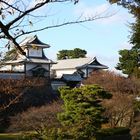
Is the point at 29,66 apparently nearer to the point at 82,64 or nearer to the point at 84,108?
the point at 82,64

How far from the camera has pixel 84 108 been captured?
22141 mm

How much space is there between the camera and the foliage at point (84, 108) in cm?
2156

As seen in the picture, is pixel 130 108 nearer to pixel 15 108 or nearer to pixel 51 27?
pixel 15 108

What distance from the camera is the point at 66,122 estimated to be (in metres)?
21.8

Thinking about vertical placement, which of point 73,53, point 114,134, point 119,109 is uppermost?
point 73,53

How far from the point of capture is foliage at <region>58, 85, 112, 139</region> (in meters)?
21.6

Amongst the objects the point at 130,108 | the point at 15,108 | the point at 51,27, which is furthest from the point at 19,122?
the point at 51,27

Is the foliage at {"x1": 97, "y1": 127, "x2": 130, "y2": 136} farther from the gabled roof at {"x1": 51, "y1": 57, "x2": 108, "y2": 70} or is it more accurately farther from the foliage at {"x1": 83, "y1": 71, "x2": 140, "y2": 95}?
the gabled roof at {"x1": 51, "y1": 57, "x2": 108, "y2": 70}

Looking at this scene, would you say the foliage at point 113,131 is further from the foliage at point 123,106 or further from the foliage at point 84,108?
the foliage at point 84,108

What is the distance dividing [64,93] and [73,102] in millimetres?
780

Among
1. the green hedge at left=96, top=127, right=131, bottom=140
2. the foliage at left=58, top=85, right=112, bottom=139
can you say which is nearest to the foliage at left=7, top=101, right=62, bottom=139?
the foliage at left=58, top=85, right=112, bottom=139

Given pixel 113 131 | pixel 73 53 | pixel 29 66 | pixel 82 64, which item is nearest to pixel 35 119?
pixel 113 131

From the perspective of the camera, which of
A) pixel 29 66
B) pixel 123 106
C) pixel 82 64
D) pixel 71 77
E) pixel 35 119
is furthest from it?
pixel 82 64

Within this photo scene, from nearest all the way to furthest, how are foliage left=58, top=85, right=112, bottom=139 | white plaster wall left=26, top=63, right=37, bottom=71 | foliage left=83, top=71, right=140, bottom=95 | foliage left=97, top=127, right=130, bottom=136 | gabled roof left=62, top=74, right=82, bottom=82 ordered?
1. foliage left=58, top=85, right=112, bottom=139
2. foliage left=97, top=127, right=130, bottom=136
3. foliage left=83, top=71, right=140, bottom=95
4. white plaster wall left=26, top=63, right=37, bottom=71
5. gabled roof left=62, top=74, right=82, bottom=82
